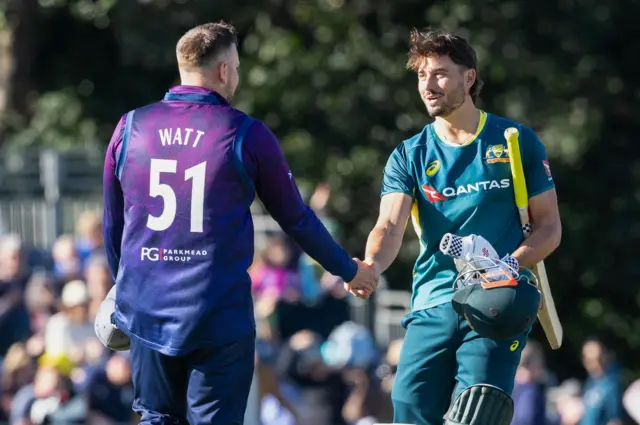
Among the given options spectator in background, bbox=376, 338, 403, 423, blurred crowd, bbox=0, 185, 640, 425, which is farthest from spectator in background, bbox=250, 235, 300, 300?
spectator in background, bbox=376, 338, 403, 423

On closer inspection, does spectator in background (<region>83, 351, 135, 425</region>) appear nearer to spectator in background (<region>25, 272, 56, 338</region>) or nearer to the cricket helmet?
spectator in background (<region>25, 272, 56, 338</region>)

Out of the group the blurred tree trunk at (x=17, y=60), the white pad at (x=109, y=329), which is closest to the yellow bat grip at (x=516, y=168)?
the white pad at (x=109, y=329)

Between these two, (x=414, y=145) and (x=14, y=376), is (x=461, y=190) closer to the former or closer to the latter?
(x=414, y=145)

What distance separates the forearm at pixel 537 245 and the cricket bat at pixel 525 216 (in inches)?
2.8

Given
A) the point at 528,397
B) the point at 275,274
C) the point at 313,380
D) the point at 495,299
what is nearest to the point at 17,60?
the point at 275,274

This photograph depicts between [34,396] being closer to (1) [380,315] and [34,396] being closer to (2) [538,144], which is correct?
(1) [380,315]

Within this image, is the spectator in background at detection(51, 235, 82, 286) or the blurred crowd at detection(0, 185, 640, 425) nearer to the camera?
the blurred crowd at detection(0, 185, 640, 425)

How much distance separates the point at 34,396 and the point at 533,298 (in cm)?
590

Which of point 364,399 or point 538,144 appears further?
point 364,399

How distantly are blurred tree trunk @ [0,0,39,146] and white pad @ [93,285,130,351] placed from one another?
11.5 m

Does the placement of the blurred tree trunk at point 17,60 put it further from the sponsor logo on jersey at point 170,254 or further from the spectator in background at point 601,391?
the sponsor logo on jersey at point 170,254

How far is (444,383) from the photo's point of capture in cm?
618

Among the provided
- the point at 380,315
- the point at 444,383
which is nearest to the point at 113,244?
the point at 444,383

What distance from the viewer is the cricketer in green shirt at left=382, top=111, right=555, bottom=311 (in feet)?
20.1
